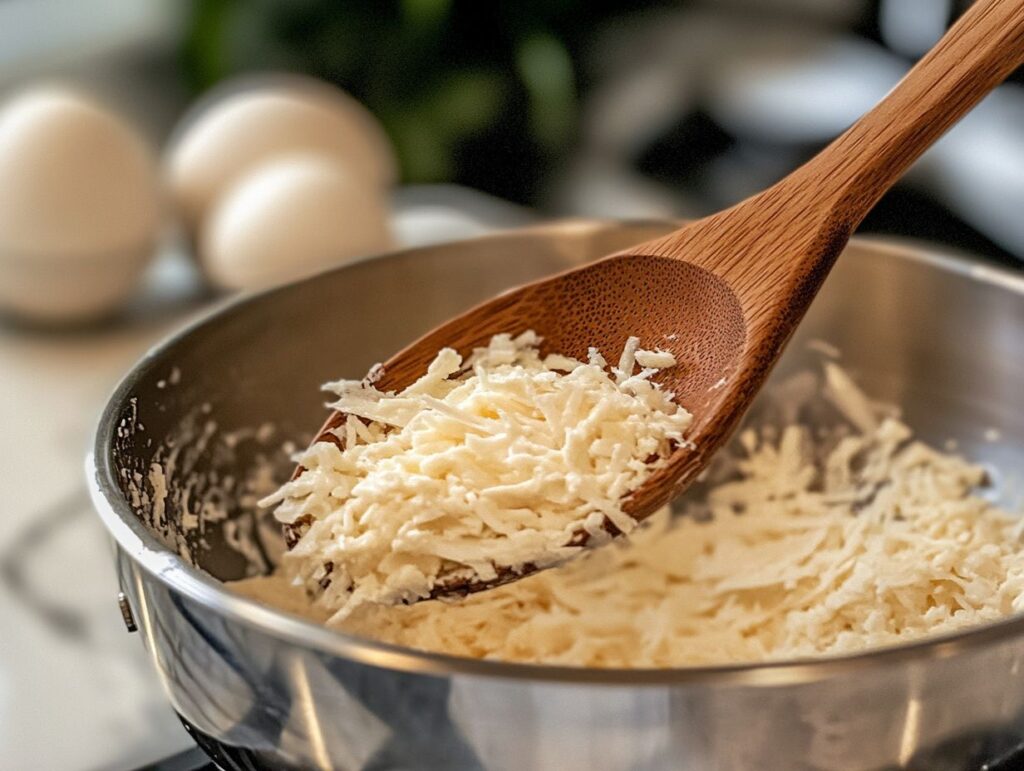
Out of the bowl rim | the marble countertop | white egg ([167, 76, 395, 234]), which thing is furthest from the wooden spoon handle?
white egg ([167, 76, 395, 234])

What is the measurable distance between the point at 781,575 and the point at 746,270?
18cm

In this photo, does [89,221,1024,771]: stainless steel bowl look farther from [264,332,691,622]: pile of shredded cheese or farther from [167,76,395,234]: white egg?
[167,76,395,234]: white egg

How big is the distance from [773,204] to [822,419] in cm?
19

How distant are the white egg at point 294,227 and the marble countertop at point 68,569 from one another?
3.9 inches

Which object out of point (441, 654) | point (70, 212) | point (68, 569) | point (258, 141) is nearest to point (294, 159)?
point (258, 141)

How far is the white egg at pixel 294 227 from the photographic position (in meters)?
1.03

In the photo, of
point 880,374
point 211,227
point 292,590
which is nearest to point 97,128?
point 211,227

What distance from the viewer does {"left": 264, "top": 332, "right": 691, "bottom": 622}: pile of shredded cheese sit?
1.59 ft

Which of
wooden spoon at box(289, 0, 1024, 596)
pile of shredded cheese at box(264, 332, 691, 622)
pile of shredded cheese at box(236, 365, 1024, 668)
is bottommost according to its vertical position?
pile of shredded cheese at box(236, 365, 1024, 668)

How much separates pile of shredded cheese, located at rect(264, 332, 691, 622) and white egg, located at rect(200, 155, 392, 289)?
501 mm

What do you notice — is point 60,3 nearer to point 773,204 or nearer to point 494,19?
point 494,19

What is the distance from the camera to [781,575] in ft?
2.04

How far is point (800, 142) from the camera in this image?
1.12 metres

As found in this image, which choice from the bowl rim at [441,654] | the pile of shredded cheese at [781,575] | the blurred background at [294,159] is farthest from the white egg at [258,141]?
the bowl rim at [441,654]
